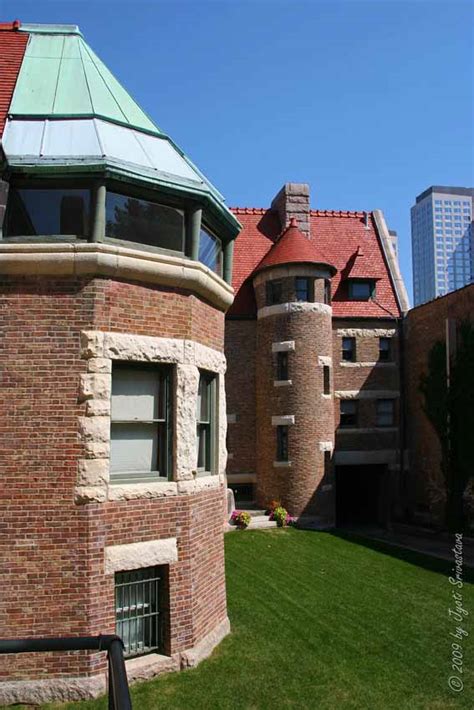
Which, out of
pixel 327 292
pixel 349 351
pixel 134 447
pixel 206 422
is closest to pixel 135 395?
pixel 134 447

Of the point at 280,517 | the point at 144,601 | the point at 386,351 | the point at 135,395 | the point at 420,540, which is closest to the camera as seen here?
the point at 144,601

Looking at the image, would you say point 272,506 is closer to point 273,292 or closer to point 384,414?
point 384,414

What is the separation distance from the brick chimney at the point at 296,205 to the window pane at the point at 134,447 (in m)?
18.4

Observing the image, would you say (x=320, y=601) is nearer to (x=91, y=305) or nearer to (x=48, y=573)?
(x=48, y=573)

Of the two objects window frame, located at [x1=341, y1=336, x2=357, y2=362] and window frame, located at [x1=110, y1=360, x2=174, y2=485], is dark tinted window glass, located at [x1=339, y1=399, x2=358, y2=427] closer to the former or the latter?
window frame, located at [x1=341, y1=336, x2=357, y2=362]

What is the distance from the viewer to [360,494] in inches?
1021

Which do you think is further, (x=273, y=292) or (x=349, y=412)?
(x=349, y=412)

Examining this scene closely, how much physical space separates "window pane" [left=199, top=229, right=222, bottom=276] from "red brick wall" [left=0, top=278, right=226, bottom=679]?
1.73m

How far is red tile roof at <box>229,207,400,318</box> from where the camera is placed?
24.0 metres

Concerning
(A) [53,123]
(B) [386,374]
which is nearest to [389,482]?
(B) [386,374]

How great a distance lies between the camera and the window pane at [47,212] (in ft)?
26.3

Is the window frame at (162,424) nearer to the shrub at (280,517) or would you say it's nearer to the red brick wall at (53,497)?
the red brick wall at (53,497)

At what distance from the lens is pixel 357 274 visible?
80.4 feet

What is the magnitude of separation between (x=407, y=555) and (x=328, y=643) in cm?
797
